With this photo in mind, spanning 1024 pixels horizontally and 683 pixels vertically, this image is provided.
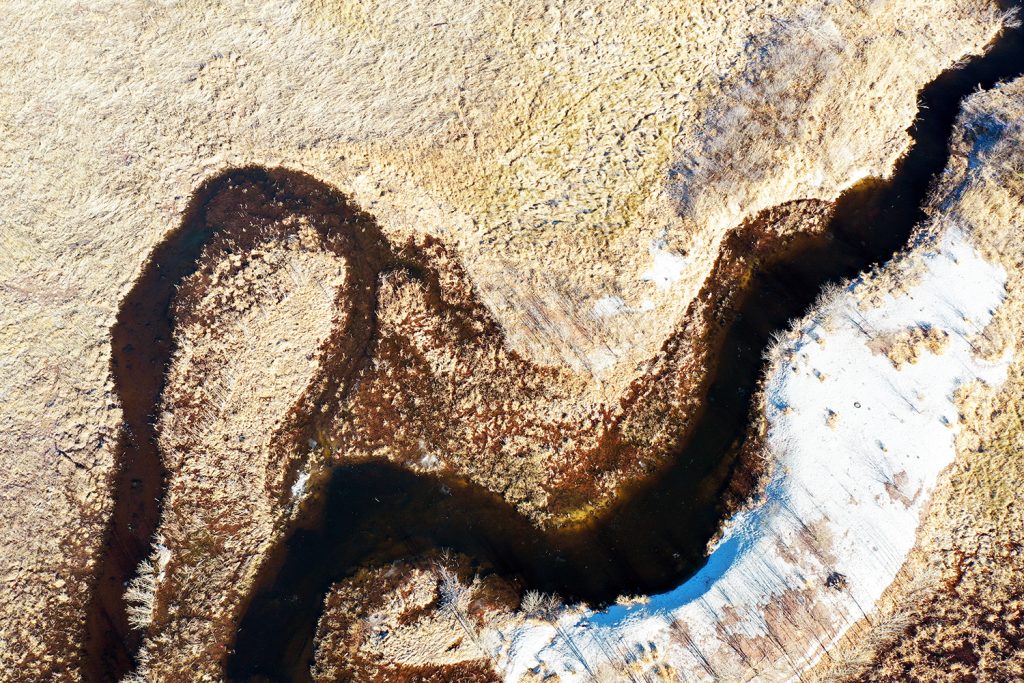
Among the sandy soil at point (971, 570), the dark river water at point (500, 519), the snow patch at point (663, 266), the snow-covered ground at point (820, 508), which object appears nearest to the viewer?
the snow-covered ground at point (820, 508)

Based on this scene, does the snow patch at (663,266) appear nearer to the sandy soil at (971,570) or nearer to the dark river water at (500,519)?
the dark river water at (500,519)

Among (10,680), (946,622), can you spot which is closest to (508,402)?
(946,622)

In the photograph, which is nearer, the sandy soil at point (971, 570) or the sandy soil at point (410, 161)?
the sandy soil at point (971, 570)

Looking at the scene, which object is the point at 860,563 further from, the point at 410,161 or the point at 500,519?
the point at 410,161

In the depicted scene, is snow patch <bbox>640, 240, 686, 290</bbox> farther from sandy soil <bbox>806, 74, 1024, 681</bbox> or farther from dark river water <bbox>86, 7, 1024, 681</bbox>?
sandy soil <bbox>806, 74, 1024, 681</bbox>

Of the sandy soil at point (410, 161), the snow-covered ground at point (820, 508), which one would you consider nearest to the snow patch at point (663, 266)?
the sandy soil at point (410, 161)
